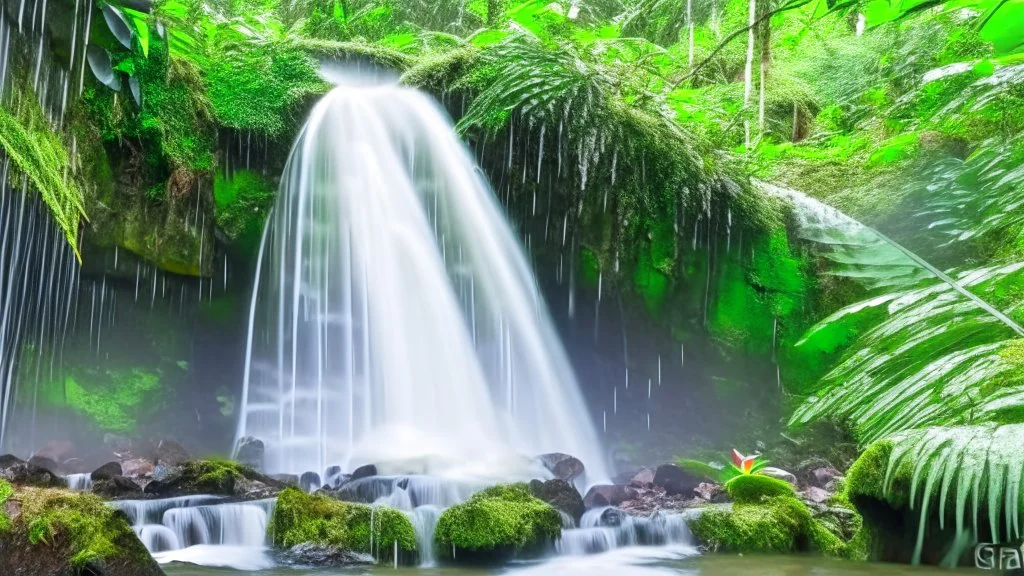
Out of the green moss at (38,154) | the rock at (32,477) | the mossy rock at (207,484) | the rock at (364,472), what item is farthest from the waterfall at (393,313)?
the green moss at (38,154)

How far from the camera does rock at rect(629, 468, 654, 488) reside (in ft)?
25.5

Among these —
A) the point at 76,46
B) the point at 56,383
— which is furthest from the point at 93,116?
the point at 76,46

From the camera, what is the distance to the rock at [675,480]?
7.52 metres

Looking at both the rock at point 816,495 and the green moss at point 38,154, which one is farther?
the rock at point 816,495

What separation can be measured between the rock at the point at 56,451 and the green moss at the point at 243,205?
328cm

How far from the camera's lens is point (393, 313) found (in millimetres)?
9570

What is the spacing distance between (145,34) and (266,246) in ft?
12.3

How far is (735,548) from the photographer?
523cm

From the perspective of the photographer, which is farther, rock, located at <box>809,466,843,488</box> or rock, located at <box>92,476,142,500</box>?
rock, located at <box>809,466,843,488</box>

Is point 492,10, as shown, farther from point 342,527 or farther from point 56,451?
point 342,527

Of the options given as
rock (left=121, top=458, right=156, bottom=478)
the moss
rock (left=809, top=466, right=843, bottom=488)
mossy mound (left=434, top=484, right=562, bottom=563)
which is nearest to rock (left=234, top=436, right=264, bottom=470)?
rock (left=121, top=458, right=156, bottom=478)

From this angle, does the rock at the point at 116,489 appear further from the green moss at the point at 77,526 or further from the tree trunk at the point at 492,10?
the tree trunk at the point at 492,10

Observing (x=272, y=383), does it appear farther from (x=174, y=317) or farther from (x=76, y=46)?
(x=76, y=46)

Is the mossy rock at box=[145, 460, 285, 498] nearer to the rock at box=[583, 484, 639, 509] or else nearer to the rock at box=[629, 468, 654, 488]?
the rock at box=[583, 484, 639, 509]
